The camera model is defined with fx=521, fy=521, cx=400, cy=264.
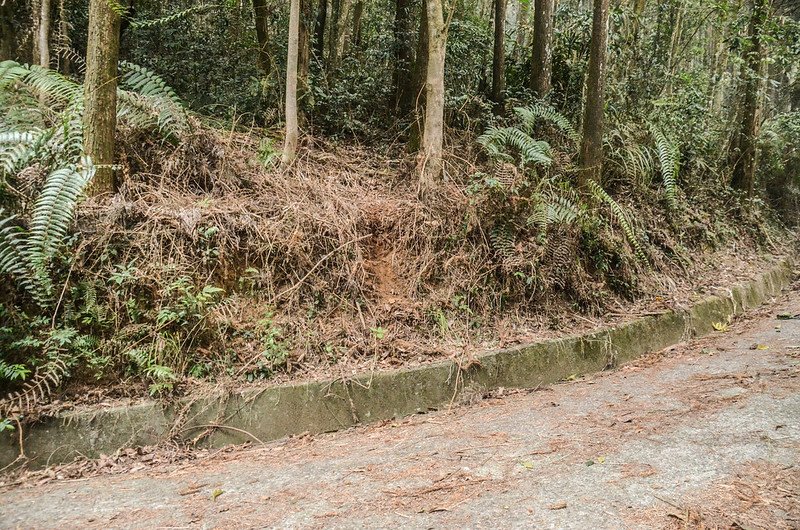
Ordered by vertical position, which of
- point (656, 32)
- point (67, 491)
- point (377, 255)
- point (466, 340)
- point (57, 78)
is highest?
point (656, 32)

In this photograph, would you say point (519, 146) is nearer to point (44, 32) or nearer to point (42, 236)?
point (42, 236)

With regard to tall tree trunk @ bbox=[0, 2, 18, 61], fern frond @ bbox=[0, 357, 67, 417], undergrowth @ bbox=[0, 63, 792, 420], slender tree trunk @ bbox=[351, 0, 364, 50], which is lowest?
fern frond @ bbox=[0, 357, 67, 417]

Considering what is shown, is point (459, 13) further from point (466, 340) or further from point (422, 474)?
point (422, 474)

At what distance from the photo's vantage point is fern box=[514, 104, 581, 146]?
26.5ft

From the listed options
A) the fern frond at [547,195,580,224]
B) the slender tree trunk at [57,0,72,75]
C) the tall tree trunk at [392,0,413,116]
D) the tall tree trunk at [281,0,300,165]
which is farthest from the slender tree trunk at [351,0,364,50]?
the fern frond at [547,195,580,224]

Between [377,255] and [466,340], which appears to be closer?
[466,340]

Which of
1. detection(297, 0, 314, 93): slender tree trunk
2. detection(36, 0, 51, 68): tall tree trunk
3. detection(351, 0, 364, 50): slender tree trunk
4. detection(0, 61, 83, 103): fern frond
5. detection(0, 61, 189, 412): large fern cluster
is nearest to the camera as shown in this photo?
detection(0, 61, 189, 412): large fern cluster

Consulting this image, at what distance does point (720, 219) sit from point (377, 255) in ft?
22.9

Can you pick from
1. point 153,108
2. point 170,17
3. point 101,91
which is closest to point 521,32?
point 170,17

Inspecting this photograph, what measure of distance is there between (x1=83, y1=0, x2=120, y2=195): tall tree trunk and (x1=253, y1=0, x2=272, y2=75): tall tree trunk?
12.3 feet

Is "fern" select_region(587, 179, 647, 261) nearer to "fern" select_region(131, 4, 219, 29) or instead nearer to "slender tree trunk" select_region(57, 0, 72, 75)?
"fern" select_region(131, 4, 219, 29)

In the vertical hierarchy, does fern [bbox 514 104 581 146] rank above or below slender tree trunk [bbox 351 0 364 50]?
below

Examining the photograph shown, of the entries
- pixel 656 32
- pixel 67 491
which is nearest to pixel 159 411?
pixel 67 491

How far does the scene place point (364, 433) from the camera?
475cm
